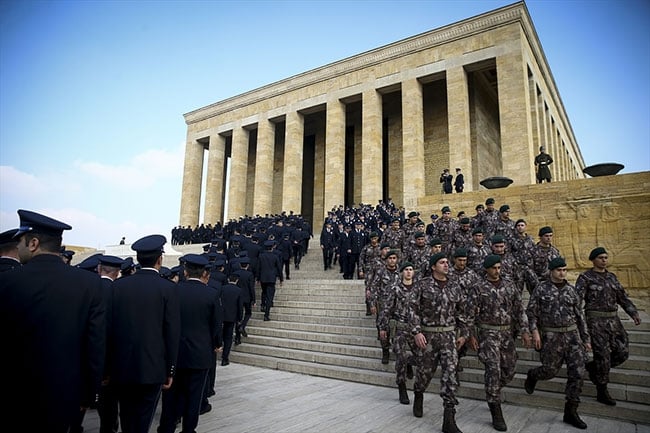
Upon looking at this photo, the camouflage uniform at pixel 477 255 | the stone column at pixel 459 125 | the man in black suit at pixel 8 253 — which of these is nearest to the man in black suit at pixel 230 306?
the man in black suit at pixel 8 253

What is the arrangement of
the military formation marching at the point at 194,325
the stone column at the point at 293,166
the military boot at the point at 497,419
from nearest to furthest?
the military formation marching at the point at 194,325 → the military boot at the point at 497,419 → the stone column at the point at 293,166

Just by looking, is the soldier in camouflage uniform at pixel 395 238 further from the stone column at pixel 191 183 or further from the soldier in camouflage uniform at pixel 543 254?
the stone column at pixel 191 183

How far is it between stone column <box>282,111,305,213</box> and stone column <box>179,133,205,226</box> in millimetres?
8710

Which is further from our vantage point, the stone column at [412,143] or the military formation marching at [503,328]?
the stone column at [412,143]

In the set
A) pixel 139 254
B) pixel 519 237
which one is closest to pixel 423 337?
pixel 139 254

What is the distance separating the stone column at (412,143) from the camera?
64.2 ft

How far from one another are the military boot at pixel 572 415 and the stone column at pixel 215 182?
85.2 feet

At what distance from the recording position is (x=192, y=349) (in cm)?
366

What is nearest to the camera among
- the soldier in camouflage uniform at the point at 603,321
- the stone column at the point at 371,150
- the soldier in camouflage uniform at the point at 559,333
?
the soldier in camouflage uniform at the point at 559,333

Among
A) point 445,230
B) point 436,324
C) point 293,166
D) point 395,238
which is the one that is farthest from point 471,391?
point 293,166

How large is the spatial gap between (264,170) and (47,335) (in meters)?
24.0

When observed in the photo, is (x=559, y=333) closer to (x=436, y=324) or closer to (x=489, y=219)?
(x=436, y=324)

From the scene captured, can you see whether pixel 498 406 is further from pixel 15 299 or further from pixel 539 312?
pixel 15 299

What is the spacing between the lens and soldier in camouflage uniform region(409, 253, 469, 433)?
4.31 m
